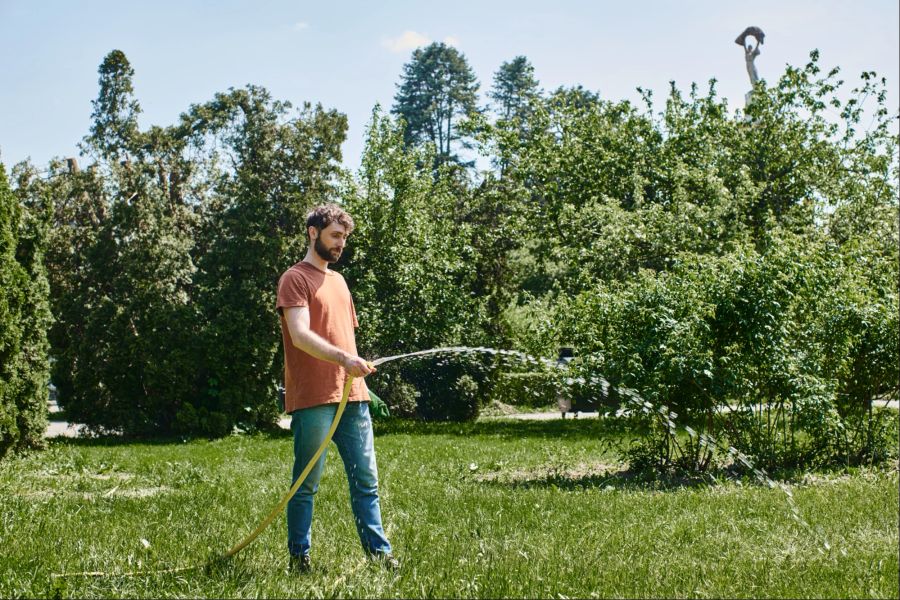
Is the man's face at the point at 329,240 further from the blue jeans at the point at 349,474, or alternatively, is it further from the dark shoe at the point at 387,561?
the dark shoe at the point at 387,561

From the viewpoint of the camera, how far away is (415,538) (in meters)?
5.28

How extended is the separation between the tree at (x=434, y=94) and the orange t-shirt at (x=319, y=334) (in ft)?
124

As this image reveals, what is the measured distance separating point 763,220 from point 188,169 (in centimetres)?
1292

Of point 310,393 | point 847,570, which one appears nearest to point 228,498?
point 310,393

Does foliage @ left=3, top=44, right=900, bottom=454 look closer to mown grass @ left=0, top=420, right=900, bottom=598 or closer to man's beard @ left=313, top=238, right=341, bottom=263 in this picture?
mown grass @ left=0, top=420, right=900, bottom=598

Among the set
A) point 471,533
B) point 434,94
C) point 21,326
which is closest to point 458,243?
point 21,326

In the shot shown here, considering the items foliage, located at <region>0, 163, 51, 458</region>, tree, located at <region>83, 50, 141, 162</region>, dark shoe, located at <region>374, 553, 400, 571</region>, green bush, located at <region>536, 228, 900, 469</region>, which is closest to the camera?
dark shoe, located at <region>374, 553, 400, 571</region>

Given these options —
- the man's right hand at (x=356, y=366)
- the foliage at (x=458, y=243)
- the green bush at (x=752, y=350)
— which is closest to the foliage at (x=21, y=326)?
the foliage at (x=458, y=243)

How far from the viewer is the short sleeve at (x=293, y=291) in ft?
14.3

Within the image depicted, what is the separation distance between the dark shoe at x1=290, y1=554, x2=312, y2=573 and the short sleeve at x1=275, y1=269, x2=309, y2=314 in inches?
49.8

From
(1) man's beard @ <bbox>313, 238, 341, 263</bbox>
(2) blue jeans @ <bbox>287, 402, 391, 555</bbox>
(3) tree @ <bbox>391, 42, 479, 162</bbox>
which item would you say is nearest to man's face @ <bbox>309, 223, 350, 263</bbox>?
(1) man's beard @ <bbox>313, 238, 341, 263</bbox>

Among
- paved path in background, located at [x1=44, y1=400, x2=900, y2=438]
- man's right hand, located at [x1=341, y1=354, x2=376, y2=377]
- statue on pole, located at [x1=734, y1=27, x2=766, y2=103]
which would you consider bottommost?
paved path in background, located at [x1=44, y1=400, x2=900, y2=438]

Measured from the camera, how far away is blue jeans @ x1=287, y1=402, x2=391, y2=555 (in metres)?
4.38

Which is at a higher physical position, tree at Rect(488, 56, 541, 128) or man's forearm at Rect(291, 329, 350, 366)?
tree at Rect(488, 56, 541, 128)
